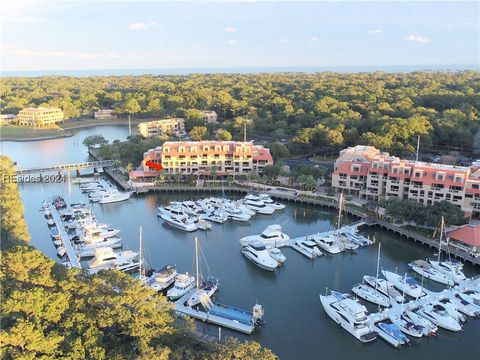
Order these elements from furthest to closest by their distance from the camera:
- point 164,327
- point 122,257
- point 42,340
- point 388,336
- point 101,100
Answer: point 101,100
point 122,257
point 388,336
point 164,327
point 42,340

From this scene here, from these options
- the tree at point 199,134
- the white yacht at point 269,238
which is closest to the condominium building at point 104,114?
the tree at point 199,134

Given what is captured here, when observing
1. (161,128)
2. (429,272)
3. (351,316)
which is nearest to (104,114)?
(161,128)

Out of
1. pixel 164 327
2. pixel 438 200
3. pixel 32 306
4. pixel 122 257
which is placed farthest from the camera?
pixel 438 200

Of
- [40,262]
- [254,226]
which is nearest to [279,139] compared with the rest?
[254,226]

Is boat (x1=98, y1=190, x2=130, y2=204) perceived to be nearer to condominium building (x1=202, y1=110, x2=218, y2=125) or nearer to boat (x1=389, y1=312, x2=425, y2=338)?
boat (x1=389, y1=312, x2=425, y2=338)

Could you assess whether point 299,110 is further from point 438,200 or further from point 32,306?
point 32,306

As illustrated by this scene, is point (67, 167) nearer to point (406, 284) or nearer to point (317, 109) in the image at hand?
point (317, 109)

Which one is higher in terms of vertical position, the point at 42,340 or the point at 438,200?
the point at 42,340
